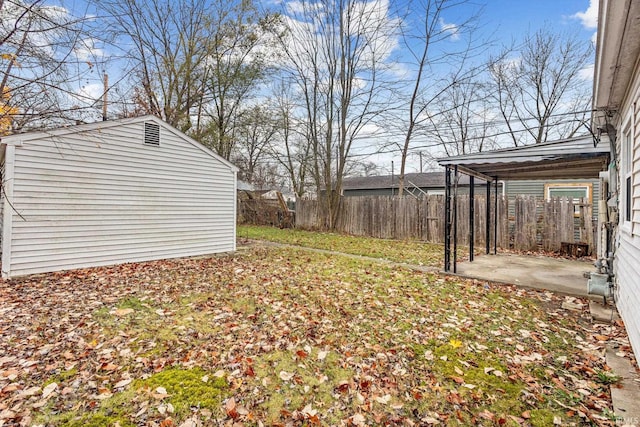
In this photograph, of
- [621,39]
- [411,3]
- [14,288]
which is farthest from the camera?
[411,3]

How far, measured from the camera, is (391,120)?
14961mm

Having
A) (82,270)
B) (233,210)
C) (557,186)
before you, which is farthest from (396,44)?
(82,270)

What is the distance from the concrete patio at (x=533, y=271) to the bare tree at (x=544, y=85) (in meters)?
9.84

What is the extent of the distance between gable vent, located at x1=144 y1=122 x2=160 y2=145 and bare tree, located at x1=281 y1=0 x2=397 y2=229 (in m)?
8.14

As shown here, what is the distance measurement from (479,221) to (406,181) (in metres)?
11.8

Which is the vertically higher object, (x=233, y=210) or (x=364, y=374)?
(x=233, y=210)

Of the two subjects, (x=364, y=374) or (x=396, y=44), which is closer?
(x=364, y=374)

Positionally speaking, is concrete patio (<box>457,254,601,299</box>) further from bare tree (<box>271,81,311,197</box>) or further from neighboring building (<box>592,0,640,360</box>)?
bare tree (<box>271,81,311,197</box>)

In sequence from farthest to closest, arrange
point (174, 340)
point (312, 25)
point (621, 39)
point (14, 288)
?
point (312, 25) → point (14, 288) → point (174, 340) → point (621, 39)

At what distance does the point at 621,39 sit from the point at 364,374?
3.54m

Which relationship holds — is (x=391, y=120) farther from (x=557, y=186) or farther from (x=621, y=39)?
(x=621, y=39)

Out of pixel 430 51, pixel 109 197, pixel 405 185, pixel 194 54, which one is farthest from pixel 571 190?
pixel 194 54

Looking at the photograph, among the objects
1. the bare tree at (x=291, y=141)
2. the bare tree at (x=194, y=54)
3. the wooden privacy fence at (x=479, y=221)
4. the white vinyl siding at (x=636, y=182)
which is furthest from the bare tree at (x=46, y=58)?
the bare tree at (x=291, y=141)

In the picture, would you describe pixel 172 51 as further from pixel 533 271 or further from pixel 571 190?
pixel 571 190
